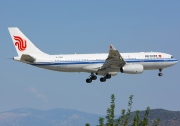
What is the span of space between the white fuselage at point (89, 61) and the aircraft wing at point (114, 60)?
1367mm

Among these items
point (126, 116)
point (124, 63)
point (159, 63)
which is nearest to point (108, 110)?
point (126, 116)

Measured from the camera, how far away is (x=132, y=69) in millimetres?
98938

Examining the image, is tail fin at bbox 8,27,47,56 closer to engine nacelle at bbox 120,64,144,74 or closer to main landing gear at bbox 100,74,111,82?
main landing gear at bbox 100,74,111,82

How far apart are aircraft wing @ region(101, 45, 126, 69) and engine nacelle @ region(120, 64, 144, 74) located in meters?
0.85

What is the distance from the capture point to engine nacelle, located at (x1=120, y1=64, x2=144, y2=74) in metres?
98.9

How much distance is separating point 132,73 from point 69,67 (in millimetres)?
10864

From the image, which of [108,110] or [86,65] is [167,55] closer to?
[86,65]

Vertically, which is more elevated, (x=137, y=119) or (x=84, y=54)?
(x=84, y=54)

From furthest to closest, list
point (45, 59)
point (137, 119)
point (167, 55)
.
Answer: point (167, 55)
point (45, 59)
point (137, 119)

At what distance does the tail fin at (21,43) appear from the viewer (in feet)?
338

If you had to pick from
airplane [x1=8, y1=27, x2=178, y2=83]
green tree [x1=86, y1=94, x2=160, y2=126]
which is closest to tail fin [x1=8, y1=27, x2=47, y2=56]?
airplane [x1=8, y1=27, x2=178, y2=83]

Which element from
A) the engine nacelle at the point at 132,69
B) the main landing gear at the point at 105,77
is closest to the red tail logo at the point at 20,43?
the main landing gear at the point at 105,77

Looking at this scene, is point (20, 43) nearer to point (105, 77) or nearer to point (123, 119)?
point (105, 77)

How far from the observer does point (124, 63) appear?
98.9 m
